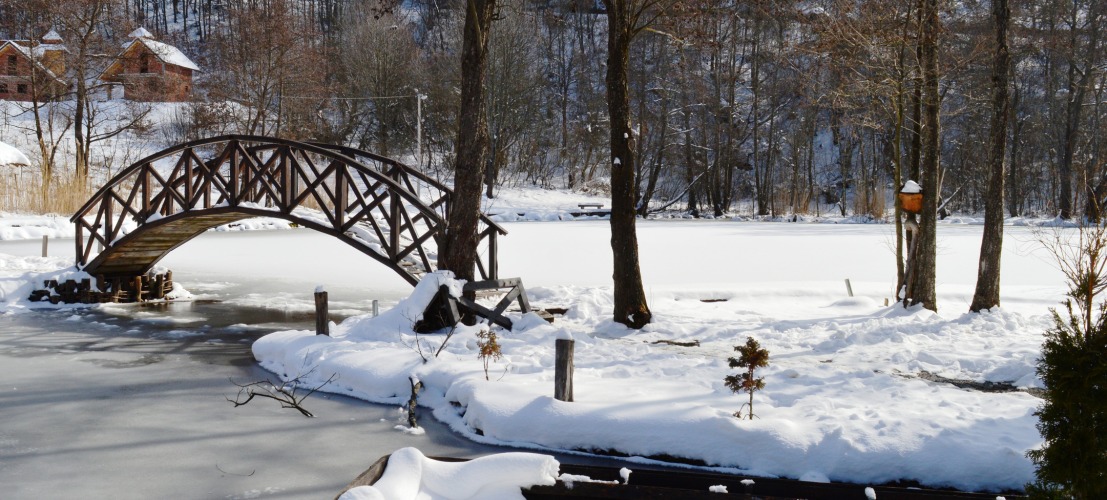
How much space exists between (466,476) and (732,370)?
3.99m

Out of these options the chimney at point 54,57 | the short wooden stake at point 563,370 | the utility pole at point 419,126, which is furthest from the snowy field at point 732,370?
the chimney at point 54,57

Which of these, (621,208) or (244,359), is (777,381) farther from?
(244,359)

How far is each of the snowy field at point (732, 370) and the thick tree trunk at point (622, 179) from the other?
39cm

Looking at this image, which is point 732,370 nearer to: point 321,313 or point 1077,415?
point 1077,415

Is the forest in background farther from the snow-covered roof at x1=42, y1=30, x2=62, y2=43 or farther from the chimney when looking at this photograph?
the chimney

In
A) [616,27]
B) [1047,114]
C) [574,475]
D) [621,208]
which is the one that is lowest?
[574,475]

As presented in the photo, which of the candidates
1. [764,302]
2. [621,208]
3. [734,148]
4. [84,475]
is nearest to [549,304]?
[621,208]

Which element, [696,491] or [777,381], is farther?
[777,381]

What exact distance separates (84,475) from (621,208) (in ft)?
22.1

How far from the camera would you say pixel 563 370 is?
269 inches

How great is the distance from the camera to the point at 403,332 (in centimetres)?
1030

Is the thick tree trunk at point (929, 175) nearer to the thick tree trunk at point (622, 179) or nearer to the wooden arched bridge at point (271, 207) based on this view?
the thick tree trunk at point (622, 179)

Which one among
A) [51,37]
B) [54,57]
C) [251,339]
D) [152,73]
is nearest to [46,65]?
[54,57]

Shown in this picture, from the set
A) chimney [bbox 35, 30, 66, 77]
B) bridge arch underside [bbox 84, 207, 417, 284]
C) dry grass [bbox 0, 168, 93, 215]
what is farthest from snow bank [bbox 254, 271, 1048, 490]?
chimney [bbox 35, 30, 66, 77]
